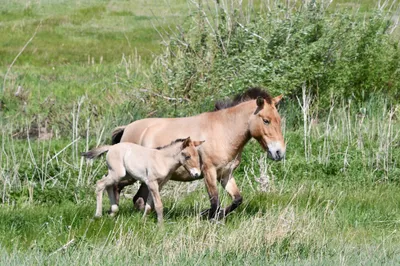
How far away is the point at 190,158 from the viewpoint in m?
9.43

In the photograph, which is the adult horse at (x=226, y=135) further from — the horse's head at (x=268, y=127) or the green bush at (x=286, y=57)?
the green bush at (x=286, y=57)

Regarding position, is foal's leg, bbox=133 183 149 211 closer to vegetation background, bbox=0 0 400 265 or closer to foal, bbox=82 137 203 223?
vegetation background, bbox=0 0 400 265

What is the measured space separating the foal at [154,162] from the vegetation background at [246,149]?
473mm

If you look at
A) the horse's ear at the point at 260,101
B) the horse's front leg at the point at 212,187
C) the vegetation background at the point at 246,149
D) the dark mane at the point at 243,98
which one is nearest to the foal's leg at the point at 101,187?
the vegetation background at the point at 246,149

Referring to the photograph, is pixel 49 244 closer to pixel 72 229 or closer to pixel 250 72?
pixel 72 229

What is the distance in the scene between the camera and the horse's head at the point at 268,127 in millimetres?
9680

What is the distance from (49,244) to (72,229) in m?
0.73

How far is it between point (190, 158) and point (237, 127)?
2.91 feet

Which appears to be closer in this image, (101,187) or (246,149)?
(101,187)

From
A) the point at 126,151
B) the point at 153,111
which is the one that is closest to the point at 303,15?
the point at 153,111

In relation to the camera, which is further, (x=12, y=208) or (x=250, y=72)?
(x=250, y=72)

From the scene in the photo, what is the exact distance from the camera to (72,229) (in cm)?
946

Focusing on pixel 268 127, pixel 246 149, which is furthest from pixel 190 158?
pixel 246 149

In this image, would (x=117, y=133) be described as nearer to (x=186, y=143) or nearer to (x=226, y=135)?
(x=226, y=135)
